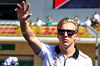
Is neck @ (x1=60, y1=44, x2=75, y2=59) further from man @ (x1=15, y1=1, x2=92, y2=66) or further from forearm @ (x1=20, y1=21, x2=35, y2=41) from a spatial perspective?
forearm @ (x1=20, y1=21, x2=35, y2=41)

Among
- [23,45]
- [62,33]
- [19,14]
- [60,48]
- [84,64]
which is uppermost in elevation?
[19,14]

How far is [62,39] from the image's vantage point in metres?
2.15

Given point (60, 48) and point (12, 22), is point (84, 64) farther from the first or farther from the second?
point (12, 22)

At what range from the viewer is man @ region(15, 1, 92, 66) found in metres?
2.16

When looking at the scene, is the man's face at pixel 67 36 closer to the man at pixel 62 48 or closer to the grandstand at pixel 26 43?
the man at pixel 62 48

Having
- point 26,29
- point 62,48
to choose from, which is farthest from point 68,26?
point 26,29

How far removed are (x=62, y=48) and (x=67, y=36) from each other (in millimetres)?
159

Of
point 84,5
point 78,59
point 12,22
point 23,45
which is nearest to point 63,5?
point 84,5

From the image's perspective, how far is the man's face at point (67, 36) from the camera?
2.15m

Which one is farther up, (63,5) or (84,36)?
(63,5)

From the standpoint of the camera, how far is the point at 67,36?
2172 mm

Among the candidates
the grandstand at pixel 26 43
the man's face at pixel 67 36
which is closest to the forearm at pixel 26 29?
the man's face at pixel 67 36

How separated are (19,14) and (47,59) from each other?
60cm

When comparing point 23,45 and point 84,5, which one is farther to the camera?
point 84,5
